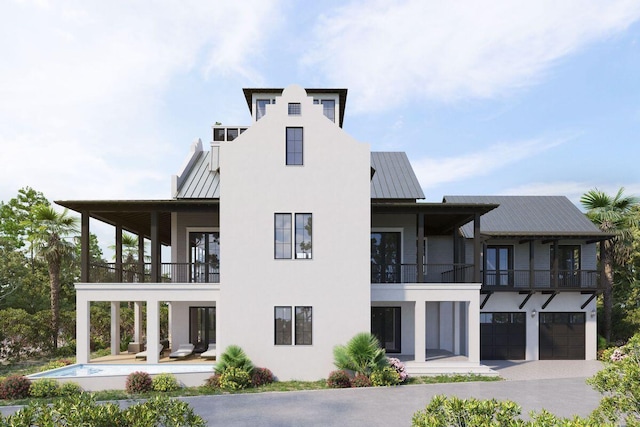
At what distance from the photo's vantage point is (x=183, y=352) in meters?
19.4

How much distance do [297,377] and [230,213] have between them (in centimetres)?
666

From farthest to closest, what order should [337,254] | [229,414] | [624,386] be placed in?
[337,254] < [229,414] < [624,386]

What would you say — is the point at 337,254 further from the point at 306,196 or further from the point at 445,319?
the point at 445,319

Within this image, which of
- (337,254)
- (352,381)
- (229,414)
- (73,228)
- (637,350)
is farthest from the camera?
(73,228)

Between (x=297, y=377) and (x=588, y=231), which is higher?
(x=588, y=231)

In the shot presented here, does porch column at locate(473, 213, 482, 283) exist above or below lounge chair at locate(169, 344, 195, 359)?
above

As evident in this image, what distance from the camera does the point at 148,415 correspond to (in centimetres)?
663

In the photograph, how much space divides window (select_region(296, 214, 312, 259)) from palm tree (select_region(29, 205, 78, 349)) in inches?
575

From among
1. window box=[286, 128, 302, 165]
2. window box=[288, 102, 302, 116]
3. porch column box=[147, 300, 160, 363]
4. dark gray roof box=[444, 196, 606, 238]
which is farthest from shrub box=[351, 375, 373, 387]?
window box=[288, 102, 302, 116]

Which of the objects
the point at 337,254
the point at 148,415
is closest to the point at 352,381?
the point at 337,254

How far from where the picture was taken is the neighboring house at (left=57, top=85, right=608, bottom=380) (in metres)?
16.7

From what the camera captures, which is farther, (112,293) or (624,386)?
(112,293)

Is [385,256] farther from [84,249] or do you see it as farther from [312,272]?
[84,249]

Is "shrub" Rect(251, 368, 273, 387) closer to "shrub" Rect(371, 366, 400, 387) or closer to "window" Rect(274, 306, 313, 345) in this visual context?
"window" Rect(274, 306, 313, 345)
